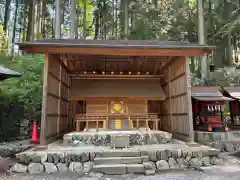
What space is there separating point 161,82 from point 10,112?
7866 mm

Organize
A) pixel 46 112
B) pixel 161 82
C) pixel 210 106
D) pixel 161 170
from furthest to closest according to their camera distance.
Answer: pixel 161 82 < pixel 210 106 < pixel 46 112 < pixel 161 170

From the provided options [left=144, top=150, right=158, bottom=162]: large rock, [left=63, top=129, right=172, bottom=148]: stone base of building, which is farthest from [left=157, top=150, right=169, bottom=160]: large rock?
[left=63, top=129, right=172, bottom=148]: stone base of building

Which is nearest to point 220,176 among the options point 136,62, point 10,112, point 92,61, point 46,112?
point 46,112

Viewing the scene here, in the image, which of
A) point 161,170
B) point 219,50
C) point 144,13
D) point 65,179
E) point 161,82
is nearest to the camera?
point 65,179

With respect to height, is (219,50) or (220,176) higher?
(219,50)

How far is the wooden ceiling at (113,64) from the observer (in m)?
9.20

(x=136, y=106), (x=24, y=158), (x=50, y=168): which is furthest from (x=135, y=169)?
(x=136, y=106)

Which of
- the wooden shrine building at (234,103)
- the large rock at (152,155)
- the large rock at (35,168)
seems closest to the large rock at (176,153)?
the large rock at (152,155)

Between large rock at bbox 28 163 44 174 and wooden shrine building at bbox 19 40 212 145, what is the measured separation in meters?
0.79

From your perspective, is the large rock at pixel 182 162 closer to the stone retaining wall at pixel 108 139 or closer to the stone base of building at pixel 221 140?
the stone retaining wall at pixel 108 139

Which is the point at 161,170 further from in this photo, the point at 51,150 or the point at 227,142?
the point at 227,142

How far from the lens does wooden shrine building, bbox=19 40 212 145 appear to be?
6910mm

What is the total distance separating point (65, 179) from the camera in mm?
5203

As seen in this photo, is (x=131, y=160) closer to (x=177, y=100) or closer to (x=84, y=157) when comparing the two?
(x=84, y=157)
